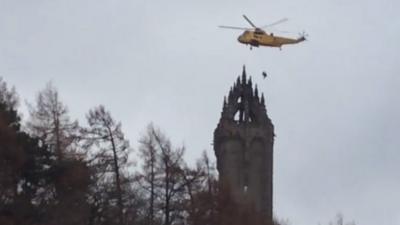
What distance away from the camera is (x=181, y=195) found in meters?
88.9

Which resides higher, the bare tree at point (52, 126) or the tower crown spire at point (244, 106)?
the tower crown spire at point (244, 106)

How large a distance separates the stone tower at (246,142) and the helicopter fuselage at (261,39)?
11.5 metres

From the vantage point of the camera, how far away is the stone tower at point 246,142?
490 ft

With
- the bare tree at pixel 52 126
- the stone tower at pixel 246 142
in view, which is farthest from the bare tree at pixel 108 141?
the stone tower at pixel 246 142

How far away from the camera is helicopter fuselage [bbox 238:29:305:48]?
141 meters

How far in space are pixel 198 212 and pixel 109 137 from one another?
6139 mm

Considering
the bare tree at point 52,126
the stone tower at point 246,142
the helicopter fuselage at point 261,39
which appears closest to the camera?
the bare tree at point 52,126

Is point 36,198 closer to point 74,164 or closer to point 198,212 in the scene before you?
point 74,164

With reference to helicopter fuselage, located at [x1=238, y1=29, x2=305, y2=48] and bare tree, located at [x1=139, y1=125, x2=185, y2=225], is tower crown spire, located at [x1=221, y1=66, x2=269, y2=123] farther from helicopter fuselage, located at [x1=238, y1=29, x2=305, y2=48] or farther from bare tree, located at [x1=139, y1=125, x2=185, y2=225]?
bare tree, located at [x1=139, y1=125, x2=185, y2=225]

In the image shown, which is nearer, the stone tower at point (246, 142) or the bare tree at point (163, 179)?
the bare tree at point (163, 179)

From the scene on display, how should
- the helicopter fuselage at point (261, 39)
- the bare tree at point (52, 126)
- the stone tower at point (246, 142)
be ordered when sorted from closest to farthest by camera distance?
the bare tree at point (52, 126)
the helicopter fuselage at point (261, 39)
the stone tower at point (246, 142)

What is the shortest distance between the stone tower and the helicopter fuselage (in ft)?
→ 37.7

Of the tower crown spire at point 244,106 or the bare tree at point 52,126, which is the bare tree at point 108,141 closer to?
the bare tree at point 52,126

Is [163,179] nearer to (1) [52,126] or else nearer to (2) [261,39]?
(1) [52,126]
